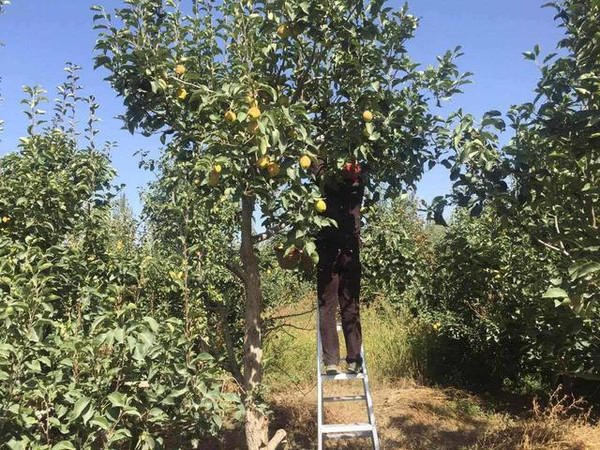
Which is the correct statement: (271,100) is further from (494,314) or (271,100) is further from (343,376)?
(494,314)

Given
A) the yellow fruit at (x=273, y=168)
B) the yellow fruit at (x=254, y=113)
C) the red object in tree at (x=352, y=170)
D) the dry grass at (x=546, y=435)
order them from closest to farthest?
the yellow fruit at (x=254, y=113)
the yellow fruit at (x=273, y=168)
the red object in tree at (x=352, y=170)
the dry grass at (x=546, y=435)

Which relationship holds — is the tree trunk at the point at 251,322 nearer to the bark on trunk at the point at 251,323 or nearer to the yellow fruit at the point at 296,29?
the bark on trunk at the point at 251,323

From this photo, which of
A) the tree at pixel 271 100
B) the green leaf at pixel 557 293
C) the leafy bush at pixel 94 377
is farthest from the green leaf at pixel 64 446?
the green leaf at pixel 557 293

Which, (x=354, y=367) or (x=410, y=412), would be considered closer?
(x=354, y=367)

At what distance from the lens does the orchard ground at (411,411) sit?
4.38 meters

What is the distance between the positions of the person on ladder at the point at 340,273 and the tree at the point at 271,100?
289 mm

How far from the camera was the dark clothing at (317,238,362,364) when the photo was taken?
10.4 feet

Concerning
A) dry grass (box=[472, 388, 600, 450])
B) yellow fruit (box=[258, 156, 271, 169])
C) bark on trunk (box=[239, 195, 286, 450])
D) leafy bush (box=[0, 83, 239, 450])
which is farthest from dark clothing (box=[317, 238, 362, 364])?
dry grass (box=[472, 388, 600, 450])

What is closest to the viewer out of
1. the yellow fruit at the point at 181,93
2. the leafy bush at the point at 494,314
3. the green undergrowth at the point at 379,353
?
the yellow fruit at the point at 181,93

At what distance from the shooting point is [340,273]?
3.27 meters

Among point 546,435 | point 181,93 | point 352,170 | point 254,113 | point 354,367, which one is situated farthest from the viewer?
point 546,435

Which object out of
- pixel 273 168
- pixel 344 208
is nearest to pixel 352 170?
pixel 344 208

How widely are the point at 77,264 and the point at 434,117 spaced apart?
2.38 metres

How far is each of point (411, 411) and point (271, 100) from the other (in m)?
3.98
